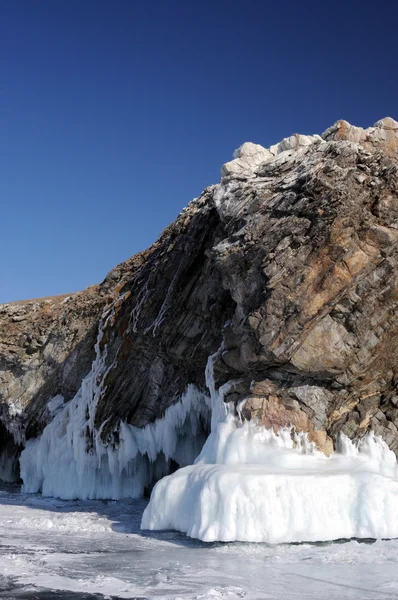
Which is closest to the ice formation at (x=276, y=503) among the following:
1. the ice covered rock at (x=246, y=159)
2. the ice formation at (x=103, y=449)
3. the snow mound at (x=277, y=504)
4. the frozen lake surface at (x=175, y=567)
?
the snow mound at (x=277, y=504)

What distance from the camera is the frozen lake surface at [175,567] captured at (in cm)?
1050

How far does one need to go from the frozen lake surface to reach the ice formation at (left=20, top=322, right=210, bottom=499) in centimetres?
553

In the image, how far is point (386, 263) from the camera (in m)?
17.0

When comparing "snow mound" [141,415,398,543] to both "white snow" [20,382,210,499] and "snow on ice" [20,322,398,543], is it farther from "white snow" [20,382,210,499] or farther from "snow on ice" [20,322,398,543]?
"white snow" [20,382,210,499]

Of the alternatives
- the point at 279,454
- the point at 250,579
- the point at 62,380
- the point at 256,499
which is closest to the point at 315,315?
the point at 279,454

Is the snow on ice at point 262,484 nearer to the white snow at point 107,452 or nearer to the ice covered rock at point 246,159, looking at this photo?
the white snow at point 107,452

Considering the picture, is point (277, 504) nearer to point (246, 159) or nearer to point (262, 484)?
point (262, 484)

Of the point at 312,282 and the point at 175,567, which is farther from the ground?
the point at 312,282

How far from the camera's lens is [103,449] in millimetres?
24547

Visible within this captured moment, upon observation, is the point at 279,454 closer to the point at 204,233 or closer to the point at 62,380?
the point at 204,233

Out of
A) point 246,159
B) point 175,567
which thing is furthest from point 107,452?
point 175,567

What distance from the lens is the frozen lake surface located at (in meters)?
10.5

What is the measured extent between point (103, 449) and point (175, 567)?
12.5 m

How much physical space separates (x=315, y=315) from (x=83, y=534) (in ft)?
27.9
